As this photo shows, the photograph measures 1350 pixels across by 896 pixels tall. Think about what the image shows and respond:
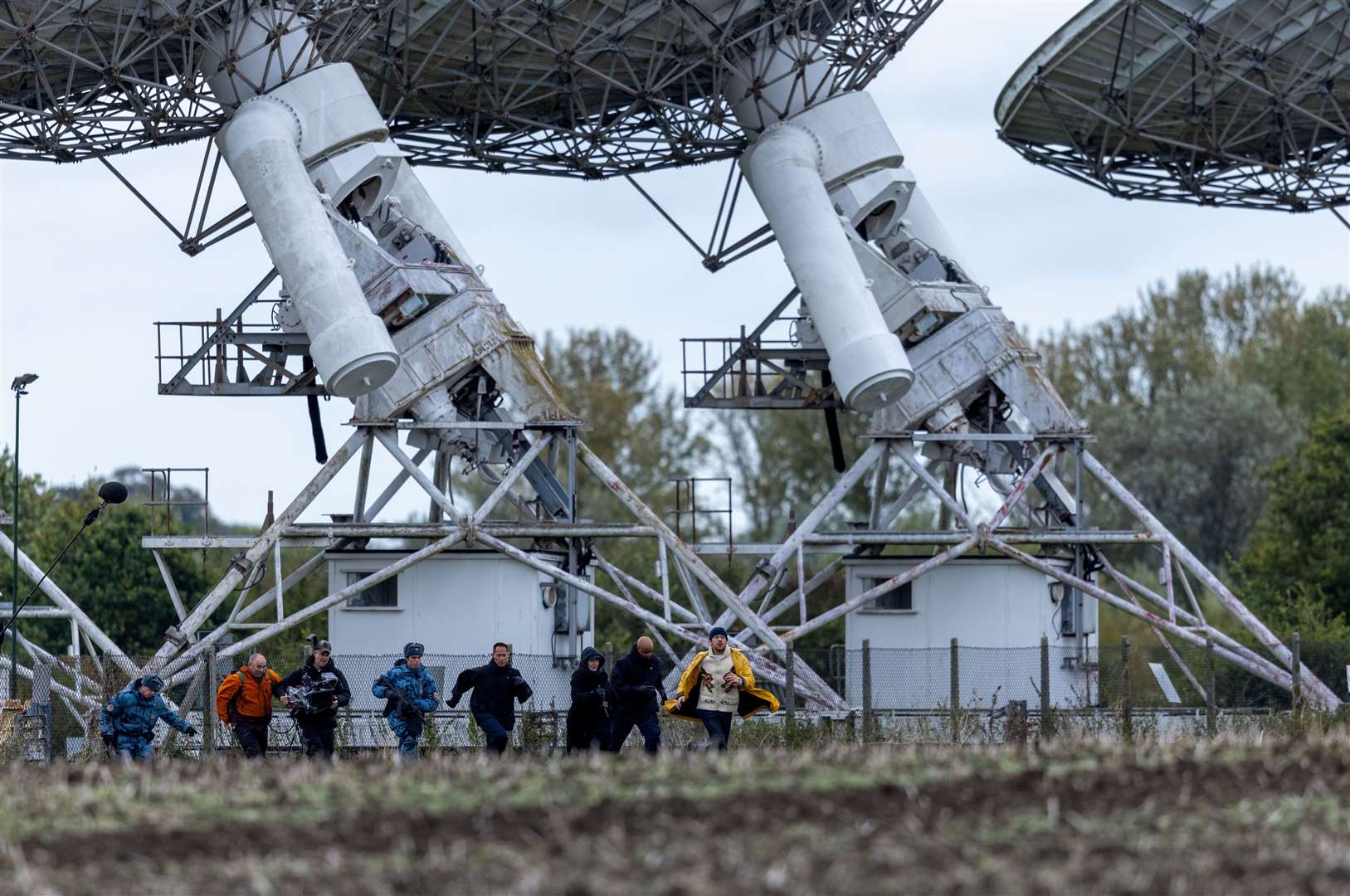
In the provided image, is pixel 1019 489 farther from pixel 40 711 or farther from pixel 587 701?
pixel 40 711

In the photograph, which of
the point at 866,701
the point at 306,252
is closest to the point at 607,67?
the point at 306,252

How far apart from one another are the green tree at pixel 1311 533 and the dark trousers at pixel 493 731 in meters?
30.3

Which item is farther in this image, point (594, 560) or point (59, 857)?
point (594, 560)

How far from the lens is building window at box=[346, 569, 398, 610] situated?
113ft

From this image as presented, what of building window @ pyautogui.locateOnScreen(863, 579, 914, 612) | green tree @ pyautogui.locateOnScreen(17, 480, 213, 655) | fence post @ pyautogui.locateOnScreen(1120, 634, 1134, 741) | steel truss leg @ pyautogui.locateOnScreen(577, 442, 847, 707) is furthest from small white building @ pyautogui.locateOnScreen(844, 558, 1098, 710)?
green tree @ pyautogui.locateOnScreen(17, 480, 213, 655)

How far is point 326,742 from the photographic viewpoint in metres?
25.3

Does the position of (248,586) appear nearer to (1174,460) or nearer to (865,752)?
(865,752)

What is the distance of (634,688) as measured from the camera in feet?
81.7

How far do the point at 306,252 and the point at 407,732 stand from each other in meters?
8.96

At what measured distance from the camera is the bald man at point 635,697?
81.7ft

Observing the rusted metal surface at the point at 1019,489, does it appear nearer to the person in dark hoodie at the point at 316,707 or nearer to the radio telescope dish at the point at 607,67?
the radio telescope dish at the point at 607,67

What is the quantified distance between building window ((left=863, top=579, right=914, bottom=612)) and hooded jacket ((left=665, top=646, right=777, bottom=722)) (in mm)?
12509

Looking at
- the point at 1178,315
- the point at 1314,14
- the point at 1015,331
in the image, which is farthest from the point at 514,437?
the point at 1178,315

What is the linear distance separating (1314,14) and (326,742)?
20.5 meters
